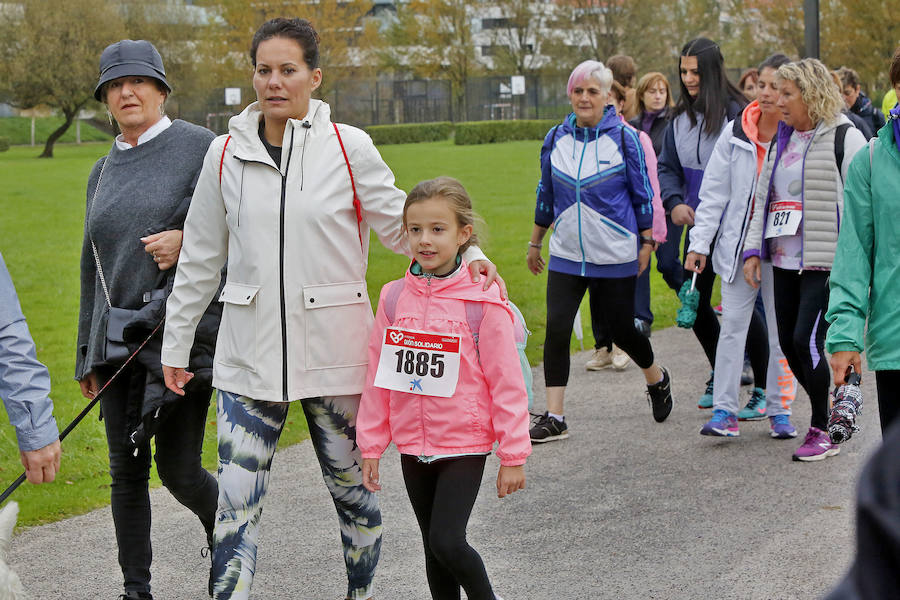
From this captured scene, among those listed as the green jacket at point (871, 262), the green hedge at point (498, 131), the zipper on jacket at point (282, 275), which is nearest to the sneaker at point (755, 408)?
the green jacket at point (871, 262)

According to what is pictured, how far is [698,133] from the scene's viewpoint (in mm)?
7789

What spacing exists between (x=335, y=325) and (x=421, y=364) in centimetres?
40

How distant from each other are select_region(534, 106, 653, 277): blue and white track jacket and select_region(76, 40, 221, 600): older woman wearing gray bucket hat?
2812mm

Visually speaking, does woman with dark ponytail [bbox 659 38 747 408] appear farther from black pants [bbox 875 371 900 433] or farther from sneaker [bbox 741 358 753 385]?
black pants [bbox 875 371 900 433]

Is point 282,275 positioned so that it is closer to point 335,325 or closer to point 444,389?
point 335,325

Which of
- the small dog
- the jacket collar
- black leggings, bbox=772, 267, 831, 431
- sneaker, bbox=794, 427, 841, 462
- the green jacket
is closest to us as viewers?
the small dog

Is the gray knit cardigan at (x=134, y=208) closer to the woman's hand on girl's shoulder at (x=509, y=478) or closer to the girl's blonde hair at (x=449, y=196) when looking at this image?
the girl's blonde hair at (x=449, y=196)

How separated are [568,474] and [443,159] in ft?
103

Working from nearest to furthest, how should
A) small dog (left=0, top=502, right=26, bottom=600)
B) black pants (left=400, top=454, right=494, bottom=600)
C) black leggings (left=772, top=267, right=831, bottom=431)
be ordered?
small dog (left=0, top=502, right=26, bottom=600) → black pants (left=400, top=454, right=494, bottom=600) → black leggings (left=772, top=267, right=831, bottom=431)

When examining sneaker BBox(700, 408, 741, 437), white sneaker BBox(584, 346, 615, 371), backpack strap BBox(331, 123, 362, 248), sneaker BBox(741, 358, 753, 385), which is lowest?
white sneaker BBox(584, 346, 615, 371)

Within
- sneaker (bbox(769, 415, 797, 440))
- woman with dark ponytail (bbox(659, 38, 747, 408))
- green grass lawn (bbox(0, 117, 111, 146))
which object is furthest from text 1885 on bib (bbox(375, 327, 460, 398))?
green grass lawn (bbox(0, 117, 111, 146))

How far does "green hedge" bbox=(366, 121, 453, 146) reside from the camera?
5103cm

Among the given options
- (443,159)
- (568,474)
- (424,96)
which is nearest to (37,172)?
(443,159)

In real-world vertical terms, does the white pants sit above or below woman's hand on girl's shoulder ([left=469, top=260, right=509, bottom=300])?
below
